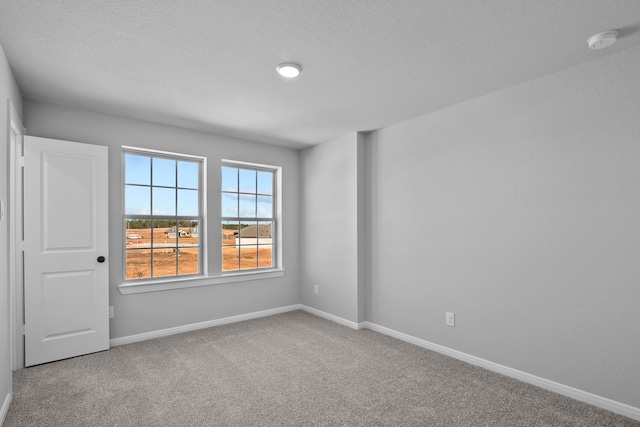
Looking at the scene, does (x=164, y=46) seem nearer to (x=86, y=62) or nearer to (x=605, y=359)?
(x=86, y=62)

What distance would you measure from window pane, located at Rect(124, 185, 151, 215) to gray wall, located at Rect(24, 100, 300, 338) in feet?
0.45

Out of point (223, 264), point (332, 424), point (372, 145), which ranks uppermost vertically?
point (372, 145)

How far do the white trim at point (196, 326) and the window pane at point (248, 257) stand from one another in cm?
63

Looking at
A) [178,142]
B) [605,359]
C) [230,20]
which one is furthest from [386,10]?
[178,142]

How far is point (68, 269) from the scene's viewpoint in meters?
3.21

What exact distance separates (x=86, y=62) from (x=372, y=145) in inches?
114

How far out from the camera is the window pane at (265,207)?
16.1 feet

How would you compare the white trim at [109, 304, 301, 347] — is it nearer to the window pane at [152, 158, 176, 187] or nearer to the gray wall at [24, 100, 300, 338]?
the gray wall at [24, 100, 300, 338]

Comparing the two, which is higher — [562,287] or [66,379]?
[562,287]

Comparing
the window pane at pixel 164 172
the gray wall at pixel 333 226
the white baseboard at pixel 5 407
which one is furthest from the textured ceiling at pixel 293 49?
the white baseboard at pixel 5 407

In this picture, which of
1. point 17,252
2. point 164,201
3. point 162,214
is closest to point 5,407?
point 17,252

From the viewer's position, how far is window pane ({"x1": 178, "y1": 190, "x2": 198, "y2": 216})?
4.15 meters

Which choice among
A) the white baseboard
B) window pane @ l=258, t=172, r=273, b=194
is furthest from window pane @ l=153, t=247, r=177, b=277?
the white baseboard

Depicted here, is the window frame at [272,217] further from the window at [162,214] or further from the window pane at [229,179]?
the window at [162,214]
